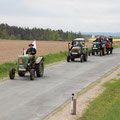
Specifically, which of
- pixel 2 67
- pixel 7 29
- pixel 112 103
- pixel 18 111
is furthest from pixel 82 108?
pixel 7 29

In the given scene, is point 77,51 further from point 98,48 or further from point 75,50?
point 98,48

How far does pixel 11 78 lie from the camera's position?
51.1 feet

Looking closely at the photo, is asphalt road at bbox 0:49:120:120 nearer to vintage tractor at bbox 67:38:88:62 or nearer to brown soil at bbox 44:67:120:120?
brown soil at bbox 44:67:120:120

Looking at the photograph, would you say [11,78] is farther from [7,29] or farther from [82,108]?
[7,29]

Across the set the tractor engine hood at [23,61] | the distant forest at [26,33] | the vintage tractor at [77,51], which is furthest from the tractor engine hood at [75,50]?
the distant forest at [26,33]

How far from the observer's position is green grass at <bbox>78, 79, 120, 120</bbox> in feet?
28.3

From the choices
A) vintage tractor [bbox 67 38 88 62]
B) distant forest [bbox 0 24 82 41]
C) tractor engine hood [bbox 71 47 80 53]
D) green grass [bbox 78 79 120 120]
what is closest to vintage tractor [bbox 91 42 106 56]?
vintage tractor [bbox 67 38 88 62]

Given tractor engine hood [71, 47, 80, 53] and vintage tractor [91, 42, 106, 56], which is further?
vintage tractor [91, 42, 106, 56]

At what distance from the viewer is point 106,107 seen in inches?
388

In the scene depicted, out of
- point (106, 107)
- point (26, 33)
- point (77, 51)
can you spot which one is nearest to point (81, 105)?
point (106, 107)

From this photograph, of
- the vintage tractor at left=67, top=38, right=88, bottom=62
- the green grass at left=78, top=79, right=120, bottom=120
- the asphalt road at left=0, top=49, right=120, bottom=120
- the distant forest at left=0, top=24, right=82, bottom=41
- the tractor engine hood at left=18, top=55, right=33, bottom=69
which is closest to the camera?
the green grass at left=78, top=79, right=120, bottom=120

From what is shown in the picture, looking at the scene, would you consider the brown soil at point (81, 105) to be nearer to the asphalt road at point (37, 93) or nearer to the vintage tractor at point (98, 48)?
the asphalt road at point (37, 93)

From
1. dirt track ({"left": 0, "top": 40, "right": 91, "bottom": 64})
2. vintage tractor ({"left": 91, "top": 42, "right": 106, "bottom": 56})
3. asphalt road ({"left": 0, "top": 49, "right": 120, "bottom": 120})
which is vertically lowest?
dirt track ({"left": 0, "top": 40, "right": 91, "bottom": 64})

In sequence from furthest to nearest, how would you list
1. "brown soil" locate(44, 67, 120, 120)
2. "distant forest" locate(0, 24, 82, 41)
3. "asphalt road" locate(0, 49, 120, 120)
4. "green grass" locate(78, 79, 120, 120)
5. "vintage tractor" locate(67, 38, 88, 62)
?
"distant forest" locate(0, 24, 82, 41) < "vintage tractor" locate(67, 38, 88, 62) < "asphalt road" locate(0, 49, 120, 120) < "brown soil" locate(44, 67, 120, 120) < "green grass" locate(78, 79, 120, 120)
